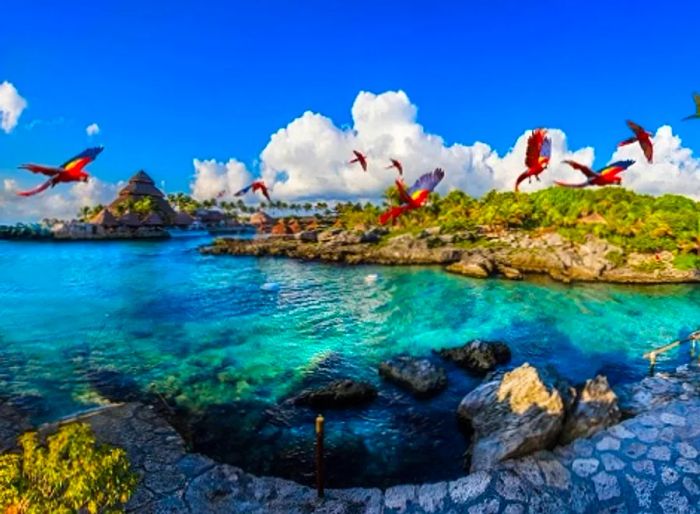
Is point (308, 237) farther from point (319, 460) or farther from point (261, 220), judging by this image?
point (319, 460)

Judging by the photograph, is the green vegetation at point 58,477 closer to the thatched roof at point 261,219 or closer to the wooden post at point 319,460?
the wooden post at point 319,460

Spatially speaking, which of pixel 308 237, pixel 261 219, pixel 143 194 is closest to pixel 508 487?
pixel 308 237

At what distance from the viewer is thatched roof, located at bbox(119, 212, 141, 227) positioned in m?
77.9

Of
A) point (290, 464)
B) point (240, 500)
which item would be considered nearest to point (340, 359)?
point (290, 464)

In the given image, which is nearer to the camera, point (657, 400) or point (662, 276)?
point (657, 400)

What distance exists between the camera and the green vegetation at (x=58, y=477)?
462 centimetres

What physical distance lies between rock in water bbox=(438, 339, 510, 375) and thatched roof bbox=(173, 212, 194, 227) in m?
90.0

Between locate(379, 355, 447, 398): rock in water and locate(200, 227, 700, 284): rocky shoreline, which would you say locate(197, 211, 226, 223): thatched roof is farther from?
locate(379, 355, 447, 398): rock in water

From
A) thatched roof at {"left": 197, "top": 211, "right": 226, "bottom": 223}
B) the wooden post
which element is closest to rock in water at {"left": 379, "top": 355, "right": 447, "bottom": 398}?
the wooden post

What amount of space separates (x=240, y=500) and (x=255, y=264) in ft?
127

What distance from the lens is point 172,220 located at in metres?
94.1

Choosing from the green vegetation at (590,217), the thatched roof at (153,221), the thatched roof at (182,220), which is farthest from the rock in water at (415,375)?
the thatched roof at (182,220)

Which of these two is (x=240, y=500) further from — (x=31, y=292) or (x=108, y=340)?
(x=31, y=292)

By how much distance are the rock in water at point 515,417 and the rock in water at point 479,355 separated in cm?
405
